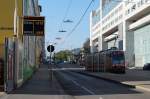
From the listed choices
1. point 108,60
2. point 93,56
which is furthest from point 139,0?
point 108,60

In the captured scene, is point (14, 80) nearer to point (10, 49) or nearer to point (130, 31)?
point (10, 49)

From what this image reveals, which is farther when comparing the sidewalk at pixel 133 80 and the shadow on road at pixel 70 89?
the sidewalk at pixel 133 80

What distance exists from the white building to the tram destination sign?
76.0m

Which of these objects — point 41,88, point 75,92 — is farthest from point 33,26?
point 75,92

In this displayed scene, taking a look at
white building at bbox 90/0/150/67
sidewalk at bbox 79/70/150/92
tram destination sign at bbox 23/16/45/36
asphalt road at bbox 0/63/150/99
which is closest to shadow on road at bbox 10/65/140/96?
asphalt road at bbox 0/63/150/99

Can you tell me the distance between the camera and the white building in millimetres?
115812

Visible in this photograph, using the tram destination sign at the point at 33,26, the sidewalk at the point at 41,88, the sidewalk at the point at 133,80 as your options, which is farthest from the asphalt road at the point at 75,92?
the tram destination sign at the point at 33,26

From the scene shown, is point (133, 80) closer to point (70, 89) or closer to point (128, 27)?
point (70, 89)

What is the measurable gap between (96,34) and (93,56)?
356 feet

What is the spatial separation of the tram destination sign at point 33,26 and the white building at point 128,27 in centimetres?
7601

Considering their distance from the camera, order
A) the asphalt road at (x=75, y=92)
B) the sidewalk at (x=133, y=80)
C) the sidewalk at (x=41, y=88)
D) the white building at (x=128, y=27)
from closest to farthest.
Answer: the asphalt road at (x=75, y=92) → the sidewalk at (x=41, y=88) → the sidewalk at (x=133, y=80) → the white building at (x=128, y=27)

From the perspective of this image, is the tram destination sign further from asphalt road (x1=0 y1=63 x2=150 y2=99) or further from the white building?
the white building

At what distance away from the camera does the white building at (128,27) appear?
11581 centimetres

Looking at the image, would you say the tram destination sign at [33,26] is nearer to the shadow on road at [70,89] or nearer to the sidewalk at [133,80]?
the shadow on road at [70,89]
